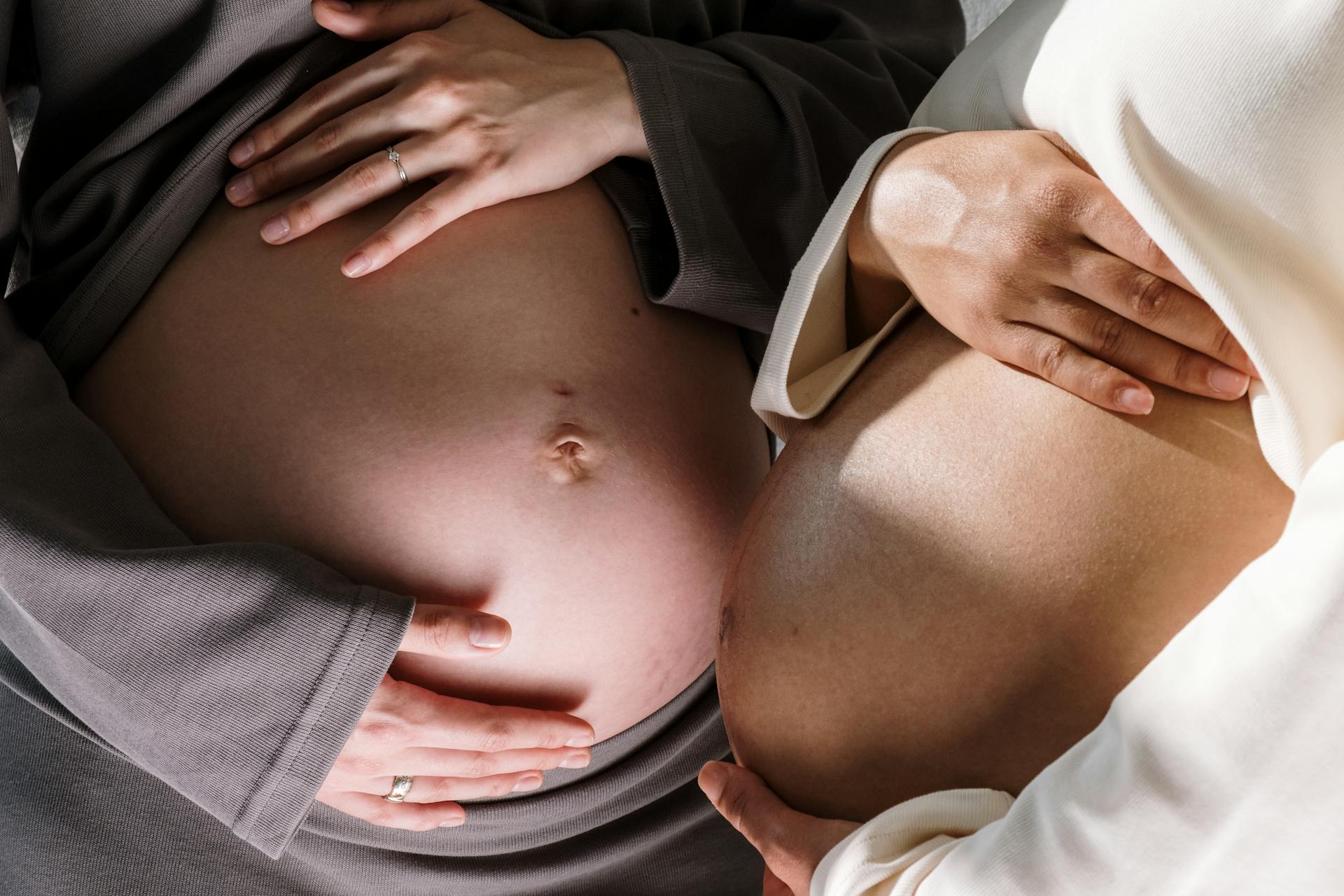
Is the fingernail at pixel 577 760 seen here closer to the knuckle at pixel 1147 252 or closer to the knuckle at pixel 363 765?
the knuckle at pixel 363 765

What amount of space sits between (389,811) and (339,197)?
41 cm

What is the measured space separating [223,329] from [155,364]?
0.18 ft

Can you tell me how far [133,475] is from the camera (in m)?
0.60

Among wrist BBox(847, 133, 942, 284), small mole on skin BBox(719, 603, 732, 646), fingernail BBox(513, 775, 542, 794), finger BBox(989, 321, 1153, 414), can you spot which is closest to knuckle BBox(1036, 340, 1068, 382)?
finger BBox(989, 321, 1153, 414)

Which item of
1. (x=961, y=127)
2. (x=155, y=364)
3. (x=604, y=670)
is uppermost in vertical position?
(x=961, y=127)

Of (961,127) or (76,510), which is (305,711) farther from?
(961,127)

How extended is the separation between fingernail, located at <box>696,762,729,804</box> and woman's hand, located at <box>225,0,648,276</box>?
369 mm

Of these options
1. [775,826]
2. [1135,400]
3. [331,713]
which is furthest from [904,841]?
[331,713]

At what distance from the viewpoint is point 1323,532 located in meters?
0.33

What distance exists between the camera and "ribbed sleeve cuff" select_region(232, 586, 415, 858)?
0.54 metres

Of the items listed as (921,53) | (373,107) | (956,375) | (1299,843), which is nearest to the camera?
(1299,843)

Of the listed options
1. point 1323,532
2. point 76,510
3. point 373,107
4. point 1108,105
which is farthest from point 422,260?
point 1323,532

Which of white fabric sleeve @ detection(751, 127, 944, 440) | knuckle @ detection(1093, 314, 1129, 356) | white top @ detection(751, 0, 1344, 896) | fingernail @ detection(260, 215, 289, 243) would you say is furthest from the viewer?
fingernail @ detection(260, 215, 289, 243)

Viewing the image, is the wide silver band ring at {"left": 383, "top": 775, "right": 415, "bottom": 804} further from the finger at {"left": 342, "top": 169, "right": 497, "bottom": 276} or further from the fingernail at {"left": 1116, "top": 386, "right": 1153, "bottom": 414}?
the fingernail at {"left": 1116, "top": 386, "right": 1153, "bottom": 414}
